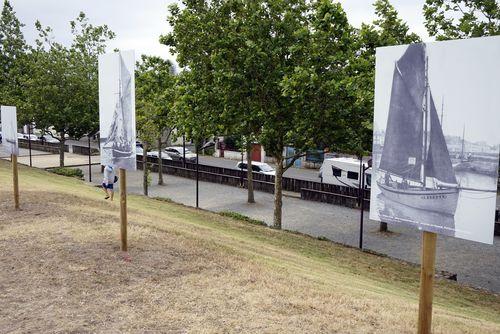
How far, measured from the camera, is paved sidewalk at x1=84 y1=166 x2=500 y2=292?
1831 centimetres

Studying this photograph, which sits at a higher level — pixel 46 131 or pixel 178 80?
pixel 178 80

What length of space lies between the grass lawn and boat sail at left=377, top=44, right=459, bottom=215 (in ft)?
7.78

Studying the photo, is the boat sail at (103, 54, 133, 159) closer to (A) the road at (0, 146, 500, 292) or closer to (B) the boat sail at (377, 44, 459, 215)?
(B) the boat sail at (377, 44, 459, 215)

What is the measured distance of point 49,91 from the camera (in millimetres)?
36219

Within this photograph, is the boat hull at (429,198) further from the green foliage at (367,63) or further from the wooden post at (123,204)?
the green foliage at (367,63)

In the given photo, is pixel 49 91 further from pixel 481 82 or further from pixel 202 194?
Answer: pixel 481 82

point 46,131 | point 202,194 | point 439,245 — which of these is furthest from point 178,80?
point 46,131

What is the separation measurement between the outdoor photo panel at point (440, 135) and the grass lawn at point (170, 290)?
2.32 metres

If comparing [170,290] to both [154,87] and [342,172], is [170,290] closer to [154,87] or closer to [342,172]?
[154,87]

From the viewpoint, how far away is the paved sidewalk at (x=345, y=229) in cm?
1831

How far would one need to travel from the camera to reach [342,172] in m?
34.2

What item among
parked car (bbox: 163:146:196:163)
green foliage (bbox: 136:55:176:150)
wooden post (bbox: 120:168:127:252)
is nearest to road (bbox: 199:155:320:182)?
parked car (bbox: 163:146:196:163)

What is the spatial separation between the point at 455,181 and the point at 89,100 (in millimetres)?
35238

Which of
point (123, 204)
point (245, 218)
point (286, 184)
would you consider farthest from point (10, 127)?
point (286, 184)
